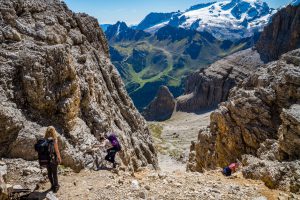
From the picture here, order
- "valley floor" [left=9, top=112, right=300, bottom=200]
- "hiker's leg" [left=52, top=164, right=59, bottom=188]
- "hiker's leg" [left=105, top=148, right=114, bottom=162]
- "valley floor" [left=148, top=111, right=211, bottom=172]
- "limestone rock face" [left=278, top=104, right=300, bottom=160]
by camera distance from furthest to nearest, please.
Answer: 1. "valley floor" [left=148, top=111, right=211, bottom=172]
2. "limestone rock face" [left=278, top=104, right=300, bottom=160]
3. "hiker's leg" [left=105, top=148, right=114, bottom=162]
4. "valley floor" [left=9, top=112, right=300, bottom=200]
5. "hiker's leg" [left=52, top=164, right=59, bottom=188]

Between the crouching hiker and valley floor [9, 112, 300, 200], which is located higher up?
the crouching hiker

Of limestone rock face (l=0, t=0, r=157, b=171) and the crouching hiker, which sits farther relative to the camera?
limestone rock face (l=0, t=0, r=157, b=171)

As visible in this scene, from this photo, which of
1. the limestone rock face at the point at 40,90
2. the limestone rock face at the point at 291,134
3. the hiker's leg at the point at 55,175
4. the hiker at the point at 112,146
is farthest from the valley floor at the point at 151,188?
the limestone rock face at the point at 291,134

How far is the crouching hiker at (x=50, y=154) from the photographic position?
1898cm

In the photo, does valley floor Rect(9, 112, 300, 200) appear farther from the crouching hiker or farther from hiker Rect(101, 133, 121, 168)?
hiker Rect(101, 133, 121, 168)

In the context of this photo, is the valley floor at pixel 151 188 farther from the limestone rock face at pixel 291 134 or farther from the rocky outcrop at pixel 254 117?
the rocky outcrop at pixel 254 117

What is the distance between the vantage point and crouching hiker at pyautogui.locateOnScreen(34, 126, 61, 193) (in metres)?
19.0

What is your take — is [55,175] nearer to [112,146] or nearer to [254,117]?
[112,146]

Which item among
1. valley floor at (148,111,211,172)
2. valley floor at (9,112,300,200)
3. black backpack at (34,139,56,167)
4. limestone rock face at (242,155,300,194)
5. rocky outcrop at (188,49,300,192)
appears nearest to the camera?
black backpack at (34,139,56,167)

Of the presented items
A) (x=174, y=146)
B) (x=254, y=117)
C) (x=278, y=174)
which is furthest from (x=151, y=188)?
(x=174, y=146)

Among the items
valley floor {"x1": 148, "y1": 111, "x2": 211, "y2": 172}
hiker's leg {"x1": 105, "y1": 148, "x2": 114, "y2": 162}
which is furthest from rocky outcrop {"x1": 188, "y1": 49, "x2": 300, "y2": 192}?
valley floor {"x1": 148, "y1": 111, "x2": 211, "y2": 172}

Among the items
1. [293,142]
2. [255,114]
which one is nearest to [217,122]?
[255,114]

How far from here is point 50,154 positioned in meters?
19.1

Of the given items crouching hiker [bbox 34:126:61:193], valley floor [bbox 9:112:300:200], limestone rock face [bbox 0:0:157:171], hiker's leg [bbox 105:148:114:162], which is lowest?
valley floor [bbox 9:112:300:200]
